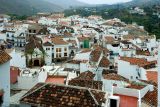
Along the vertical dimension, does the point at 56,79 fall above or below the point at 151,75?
above

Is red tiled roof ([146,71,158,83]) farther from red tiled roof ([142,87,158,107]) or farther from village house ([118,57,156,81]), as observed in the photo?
red tiled roof ([142,87,158,107])

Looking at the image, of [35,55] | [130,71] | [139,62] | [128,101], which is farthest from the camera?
[35,55]

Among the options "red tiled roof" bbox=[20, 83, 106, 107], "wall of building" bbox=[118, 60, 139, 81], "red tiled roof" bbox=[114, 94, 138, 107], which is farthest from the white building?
"wall of building" bbox=[118, 60, 139, 81]

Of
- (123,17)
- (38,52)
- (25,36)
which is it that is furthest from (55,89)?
(123,17)

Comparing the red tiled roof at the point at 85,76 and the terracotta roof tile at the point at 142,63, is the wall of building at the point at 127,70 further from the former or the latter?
the red tiled roof at the point at 85,76

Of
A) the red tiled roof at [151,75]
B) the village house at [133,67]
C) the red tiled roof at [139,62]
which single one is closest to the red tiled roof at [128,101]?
the red tiled roof at [151,75]

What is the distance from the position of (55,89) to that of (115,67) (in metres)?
24.4

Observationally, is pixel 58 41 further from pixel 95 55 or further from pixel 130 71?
pixel 130 71

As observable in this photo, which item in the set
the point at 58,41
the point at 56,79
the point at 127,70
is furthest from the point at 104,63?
the point at 58,41

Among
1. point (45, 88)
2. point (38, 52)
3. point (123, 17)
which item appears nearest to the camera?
point (45, 88)

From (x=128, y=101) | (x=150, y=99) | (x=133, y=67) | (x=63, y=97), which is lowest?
(x=133, y=67)

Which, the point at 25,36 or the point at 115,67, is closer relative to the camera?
→ the point at 115,67

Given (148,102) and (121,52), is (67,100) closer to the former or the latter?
(148,102)

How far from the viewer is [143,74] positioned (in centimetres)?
3547
